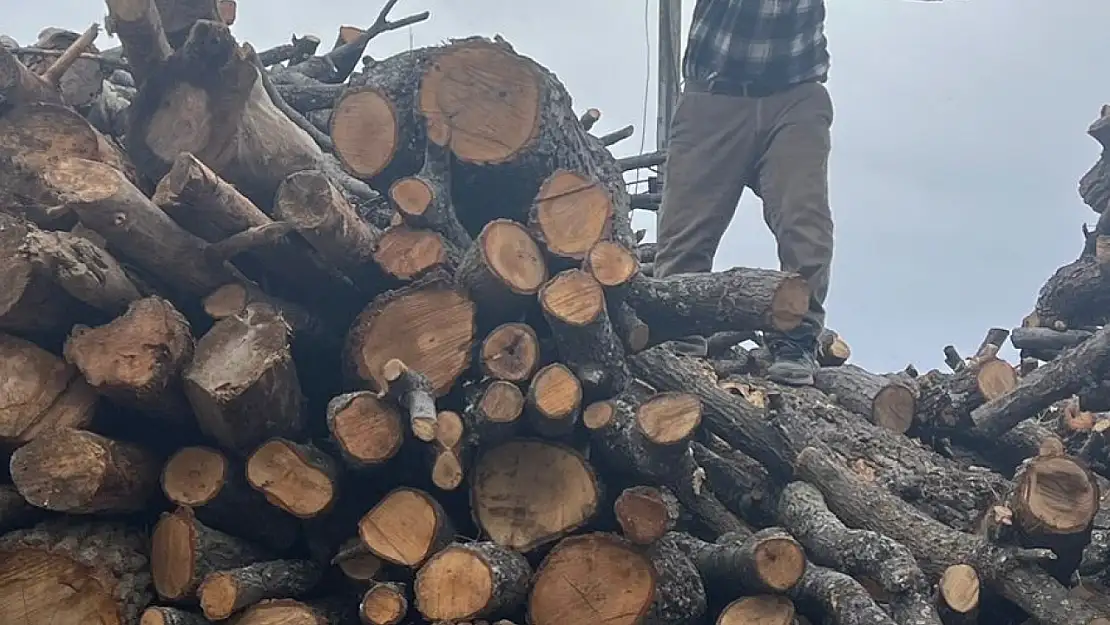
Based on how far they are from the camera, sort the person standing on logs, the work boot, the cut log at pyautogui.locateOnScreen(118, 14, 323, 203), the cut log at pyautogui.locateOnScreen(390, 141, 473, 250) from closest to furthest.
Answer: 1. the cut log at pyautogui.locateOnScreen(118, 14, 323, 203)
2. the cut log at pyautogui.locateOnScreen(390, 141, 473, 250)
3. the work boot
4. the person standing on logs

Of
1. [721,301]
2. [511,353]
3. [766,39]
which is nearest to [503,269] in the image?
[511,353]

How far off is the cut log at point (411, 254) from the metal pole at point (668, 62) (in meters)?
4.08

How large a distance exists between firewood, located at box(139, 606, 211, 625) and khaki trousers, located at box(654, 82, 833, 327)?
2286mm

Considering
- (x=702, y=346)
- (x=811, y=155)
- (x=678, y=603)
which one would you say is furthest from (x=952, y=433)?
(x=678, y=603)

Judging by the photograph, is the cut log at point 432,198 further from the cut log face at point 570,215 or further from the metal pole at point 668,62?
the metal pole at point 668,62

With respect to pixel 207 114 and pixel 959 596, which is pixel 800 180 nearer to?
pixel 959 596

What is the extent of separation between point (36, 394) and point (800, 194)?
254 cm

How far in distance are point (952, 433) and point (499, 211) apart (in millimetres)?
1541

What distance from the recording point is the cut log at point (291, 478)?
2.18 meters

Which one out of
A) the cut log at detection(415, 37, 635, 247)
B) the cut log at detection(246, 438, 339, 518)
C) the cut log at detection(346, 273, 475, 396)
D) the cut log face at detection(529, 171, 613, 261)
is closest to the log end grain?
the cut log at detection(415, 37, 635, 247)

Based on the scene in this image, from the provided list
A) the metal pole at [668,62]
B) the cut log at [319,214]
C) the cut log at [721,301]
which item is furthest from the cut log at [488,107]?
the metal pole at [668,62]

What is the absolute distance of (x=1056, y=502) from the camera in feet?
7.01

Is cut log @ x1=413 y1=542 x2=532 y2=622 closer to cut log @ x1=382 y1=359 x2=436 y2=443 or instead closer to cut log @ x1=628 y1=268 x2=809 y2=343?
cut log @ x1=382 y1=359 x2=436 y2=443

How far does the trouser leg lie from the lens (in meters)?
3.63
